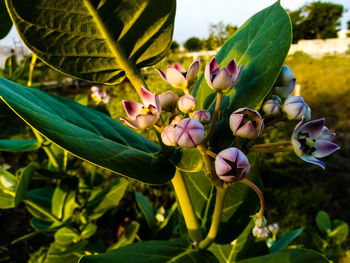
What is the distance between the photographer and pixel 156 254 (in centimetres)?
46

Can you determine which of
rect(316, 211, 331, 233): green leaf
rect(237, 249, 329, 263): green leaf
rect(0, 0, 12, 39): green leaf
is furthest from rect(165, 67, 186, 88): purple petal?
rect(316, 211, 331, 233): green leaf

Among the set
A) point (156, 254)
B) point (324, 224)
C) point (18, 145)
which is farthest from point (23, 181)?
point (324, 224)

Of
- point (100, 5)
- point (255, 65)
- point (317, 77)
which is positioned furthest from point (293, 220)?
point (317, 77)

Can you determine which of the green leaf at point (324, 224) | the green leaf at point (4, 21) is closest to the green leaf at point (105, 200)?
the green leaf at point (4, 21)

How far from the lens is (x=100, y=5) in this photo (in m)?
0.35

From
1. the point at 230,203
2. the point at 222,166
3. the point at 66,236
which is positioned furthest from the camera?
the point at 66,236

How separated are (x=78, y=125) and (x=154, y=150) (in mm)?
122

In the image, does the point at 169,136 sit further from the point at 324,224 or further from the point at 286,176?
the point at 286,176

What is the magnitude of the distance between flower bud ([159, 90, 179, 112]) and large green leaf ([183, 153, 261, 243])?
20 centimetres

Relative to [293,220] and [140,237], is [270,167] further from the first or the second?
[140,237]

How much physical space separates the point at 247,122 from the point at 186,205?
0.61ft

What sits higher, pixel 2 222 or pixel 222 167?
pixel 222 167

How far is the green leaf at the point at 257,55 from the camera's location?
402 millimetres

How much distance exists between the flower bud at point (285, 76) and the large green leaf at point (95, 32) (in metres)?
0.17
